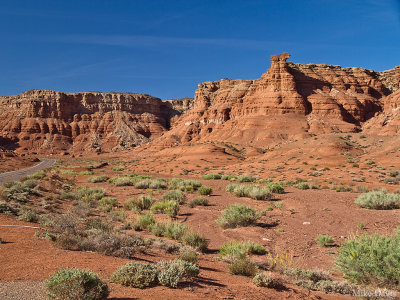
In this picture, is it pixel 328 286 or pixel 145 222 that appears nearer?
pixel 328 286

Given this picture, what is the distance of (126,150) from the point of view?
99.7 m

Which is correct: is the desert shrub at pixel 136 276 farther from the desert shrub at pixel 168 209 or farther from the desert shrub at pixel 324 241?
the desert shrub at pixel 168 209

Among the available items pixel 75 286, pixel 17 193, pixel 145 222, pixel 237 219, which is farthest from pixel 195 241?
pixel 17 193

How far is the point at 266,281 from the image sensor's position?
5.89 metres

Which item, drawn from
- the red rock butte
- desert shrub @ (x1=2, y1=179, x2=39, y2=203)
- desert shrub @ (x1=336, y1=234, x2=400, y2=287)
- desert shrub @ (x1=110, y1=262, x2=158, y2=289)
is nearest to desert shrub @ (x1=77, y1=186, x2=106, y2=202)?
desert shrub @ (x1=2, y1=179, x2=39, y2=203)

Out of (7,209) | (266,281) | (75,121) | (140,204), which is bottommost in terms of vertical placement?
(140,204)

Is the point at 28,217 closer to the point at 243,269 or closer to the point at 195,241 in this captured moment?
the point at 195,241

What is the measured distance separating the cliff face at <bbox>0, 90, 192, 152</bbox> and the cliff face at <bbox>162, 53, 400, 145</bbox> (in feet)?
91.4

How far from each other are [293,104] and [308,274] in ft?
243

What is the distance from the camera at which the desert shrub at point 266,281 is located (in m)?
5.91

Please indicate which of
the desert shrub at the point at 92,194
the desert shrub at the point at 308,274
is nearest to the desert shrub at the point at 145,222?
the desert shrub at the point at 308,274

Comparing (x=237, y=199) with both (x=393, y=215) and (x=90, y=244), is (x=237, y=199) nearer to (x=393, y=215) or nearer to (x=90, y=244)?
(x=393, y=215)

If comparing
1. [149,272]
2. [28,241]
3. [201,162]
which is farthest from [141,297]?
[201,162]

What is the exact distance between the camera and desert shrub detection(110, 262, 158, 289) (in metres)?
5.36
